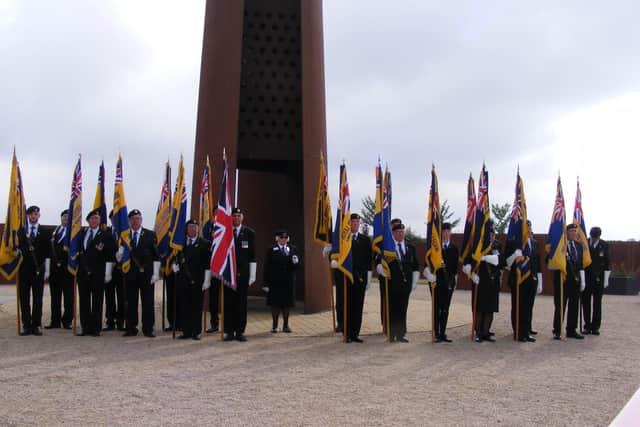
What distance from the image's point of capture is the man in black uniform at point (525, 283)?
924cm

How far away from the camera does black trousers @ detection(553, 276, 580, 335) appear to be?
31.5 ft

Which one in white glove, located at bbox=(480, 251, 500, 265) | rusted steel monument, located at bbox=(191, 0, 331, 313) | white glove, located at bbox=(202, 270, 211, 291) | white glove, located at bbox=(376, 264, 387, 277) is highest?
rusted steel monument, located at bbox=(191, 0, 331, 313)

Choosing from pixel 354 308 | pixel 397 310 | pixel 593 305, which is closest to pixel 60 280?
pixel 354 308

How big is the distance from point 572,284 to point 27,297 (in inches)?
338

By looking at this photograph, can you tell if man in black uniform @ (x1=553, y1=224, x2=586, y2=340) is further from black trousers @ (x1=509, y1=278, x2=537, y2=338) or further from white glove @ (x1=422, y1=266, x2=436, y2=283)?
white glove @ (x1=422, y1=266, x2=436, y2=283)

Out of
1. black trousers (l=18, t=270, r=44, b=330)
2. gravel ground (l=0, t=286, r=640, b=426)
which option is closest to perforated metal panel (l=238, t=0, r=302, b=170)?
gravel ground (l=0, t=286, r=640, b=426)

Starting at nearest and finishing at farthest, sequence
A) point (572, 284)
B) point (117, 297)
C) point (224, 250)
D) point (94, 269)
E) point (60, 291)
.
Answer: point (224, 250) → point (94, 269) → point (117, 297) → point (572, 284) → point (60, 291)

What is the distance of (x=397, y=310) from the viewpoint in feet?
29.5

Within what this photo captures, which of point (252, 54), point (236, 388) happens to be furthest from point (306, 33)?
point (236, 388)

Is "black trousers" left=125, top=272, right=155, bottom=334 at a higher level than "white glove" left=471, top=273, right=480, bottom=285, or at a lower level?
lower

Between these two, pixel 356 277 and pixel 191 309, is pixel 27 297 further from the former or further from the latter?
pixel 356 277

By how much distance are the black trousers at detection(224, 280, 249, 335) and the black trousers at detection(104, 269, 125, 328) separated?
6.07 ft

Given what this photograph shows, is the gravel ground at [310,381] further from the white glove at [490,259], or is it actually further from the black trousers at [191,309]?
the white glove at [490,259]

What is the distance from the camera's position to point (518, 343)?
8.99 meters
